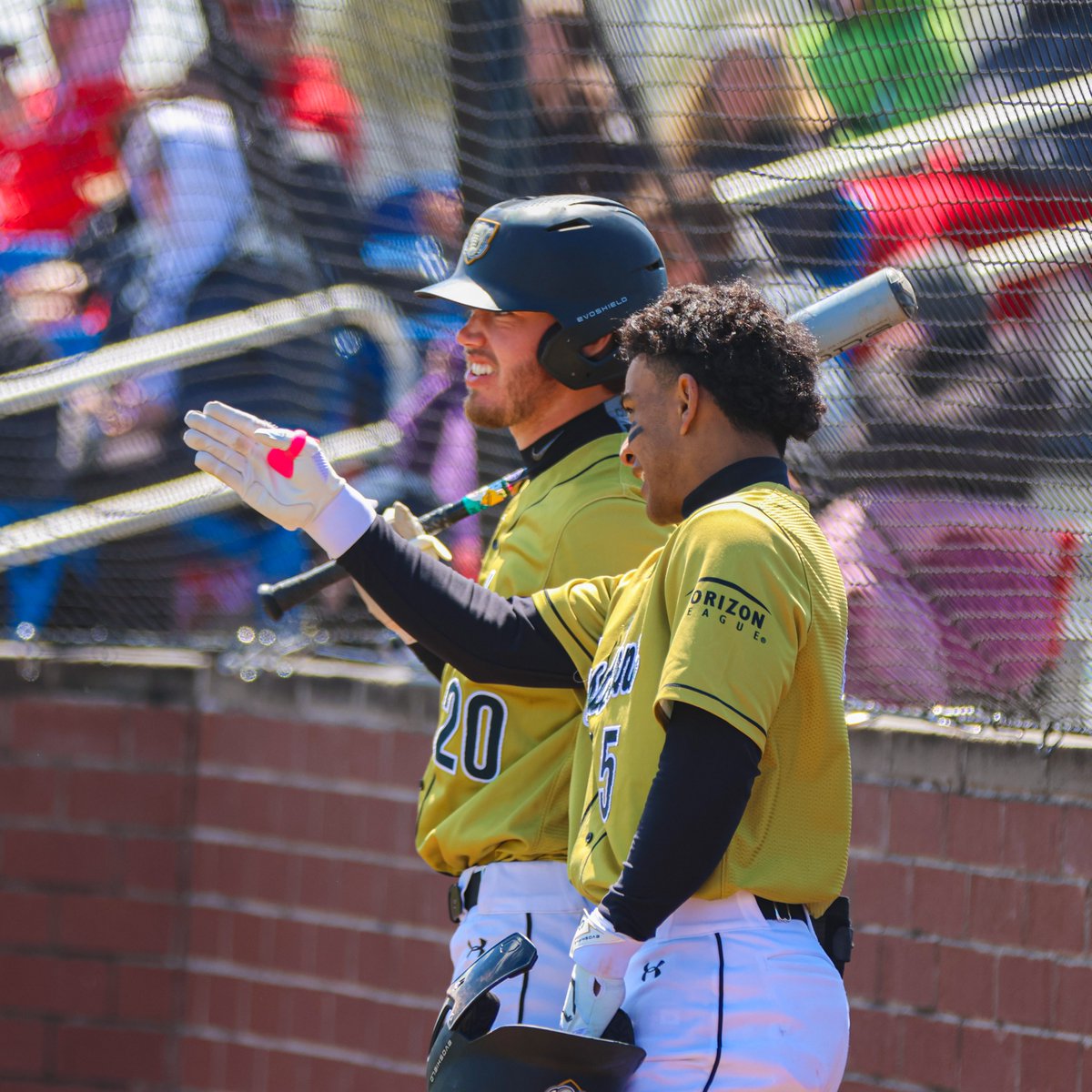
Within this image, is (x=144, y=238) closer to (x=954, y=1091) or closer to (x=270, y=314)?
(x=270, y=314)

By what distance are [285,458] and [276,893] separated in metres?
2.42

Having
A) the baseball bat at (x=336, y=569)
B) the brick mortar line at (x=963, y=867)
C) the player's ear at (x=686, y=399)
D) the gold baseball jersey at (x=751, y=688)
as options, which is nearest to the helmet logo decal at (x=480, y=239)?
the baseball bat at (x=336, y=569)

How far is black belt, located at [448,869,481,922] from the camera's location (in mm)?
2578

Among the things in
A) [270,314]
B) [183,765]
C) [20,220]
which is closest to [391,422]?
[270,314]

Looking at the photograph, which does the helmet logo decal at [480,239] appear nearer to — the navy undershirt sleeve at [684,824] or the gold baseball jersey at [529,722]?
the gold baseball jersey at [529,722]

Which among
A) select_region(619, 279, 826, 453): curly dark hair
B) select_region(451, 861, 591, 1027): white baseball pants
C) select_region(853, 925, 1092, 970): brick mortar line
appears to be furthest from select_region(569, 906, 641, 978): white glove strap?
select_region(853, 925, 1092, 970): brick mortar line

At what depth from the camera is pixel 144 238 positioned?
502 cm

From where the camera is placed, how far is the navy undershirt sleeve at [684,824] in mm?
1897

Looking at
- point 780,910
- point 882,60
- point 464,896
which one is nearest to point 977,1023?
point 464,896

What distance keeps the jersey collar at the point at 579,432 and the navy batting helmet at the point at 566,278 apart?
0.05 metres

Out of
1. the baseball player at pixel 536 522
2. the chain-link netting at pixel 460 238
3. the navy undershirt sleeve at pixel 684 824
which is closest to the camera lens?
the navy undershirt sleeve at pixel 684 824

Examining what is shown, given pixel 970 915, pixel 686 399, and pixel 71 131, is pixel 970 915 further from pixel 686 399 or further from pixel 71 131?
pixel 71 131

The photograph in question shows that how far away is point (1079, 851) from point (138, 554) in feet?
9.45

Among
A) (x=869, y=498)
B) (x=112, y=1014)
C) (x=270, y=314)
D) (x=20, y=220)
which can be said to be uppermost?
(x=20, y=220)
